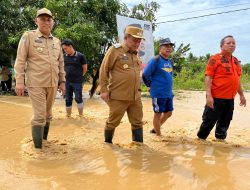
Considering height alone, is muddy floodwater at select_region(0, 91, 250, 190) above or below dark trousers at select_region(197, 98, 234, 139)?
below

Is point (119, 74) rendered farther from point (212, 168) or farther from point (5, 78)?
point (5, 78)

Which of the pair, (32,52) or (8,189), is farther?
(32,52)

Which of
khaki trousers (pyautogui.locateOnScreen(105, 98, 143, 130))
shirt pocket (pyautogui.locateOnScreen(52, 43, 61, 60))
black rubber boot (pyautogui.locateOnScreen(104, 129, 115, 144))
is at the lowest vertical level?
black rubber boot (pyautogui.locateOnScreen(104, 129, 115, 144))

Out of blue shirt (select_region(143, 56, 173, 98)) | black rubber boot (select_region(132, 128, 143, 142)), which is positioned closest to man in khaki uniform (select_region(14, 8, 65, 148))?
black rubber boot (select_region(132, 128, 143, 142))

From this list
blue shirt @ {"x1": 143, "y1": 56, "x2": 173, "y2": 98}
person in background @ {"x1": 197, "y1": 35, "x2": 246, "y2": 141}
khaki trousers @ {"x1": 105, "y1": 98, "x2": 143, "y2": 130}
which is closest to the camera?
khaki trousers @ {"x1": 105, "y1": 98, "x2": 143, "y2": 130}

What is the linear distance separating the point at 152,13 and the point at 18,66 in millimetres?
12217

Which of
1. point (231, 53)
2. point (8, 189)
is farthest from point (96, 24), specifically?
point (8, 189)

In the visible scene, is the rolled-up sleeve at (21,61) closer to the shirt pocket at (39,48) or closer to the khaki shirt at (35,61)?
the khaki shirt at (35,61)

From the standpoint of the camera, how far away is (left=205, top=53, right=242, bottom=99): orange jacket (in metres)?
5.25

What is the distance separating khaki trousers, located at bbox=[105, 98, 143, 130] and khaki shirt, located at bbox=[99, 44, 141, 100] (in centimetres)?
11

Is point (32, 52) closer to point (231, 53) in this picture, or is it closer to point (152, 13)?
point (231, 53)

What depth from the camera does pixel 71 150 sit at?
4.73 meters

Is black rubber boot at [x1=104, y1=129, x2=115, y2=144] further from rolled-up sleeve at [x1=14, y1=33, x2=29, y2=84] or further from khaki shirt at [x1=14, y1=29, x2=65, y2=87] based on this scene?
rolled-up sleeve at [x1=14, y1=33, x2=29, y2=84]

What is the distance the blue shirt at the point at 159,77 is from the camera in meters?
5.51
